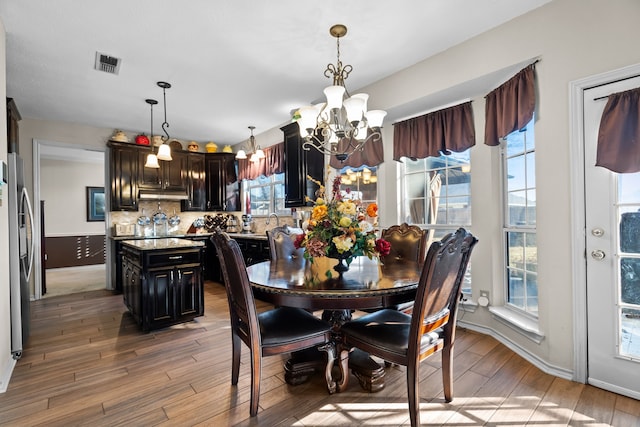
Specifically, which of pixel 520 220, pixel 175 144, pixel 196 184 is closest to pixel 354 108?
pixel 520 220

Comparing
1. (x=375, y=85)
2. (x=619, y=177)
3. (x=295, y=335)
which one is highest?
(x=375, y=85)

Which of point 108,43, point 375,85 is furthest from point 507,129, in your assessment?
point 108,43

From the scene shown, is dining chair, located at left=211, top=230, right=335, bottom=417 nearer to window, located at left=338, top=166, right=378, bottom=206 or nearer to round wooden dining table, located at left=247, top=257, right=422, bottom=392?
round wooden dining table, located at left=247, top=257, right=422, bottom=392

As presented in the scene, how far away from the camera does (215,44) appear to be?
2.68 metres

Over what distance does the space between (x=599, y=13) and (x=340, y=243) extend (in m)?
2.19

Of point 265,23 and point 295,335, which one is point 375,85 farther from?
point 295,335

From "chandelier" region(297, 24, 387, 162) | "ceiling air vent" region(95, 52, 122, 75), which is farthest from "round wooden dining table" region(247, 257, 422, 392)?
"ceiling air vent" region(95, 52, 122, 75)

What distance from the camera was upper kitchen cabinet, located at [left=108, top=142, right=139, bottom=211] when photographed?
4.98m

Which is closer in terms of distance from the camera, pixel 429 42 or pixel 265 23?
pixel 265 23

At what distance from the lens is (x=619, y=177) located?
1.93 m

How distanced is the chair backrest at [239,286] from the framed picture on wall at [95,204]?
7374 mm

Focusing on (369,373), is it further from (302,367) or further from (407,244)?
(407,244)

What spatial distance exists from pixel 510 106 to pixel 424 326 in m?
1.92

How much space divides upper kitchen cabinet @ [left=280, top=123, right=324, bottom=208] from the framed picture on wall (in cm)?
573
